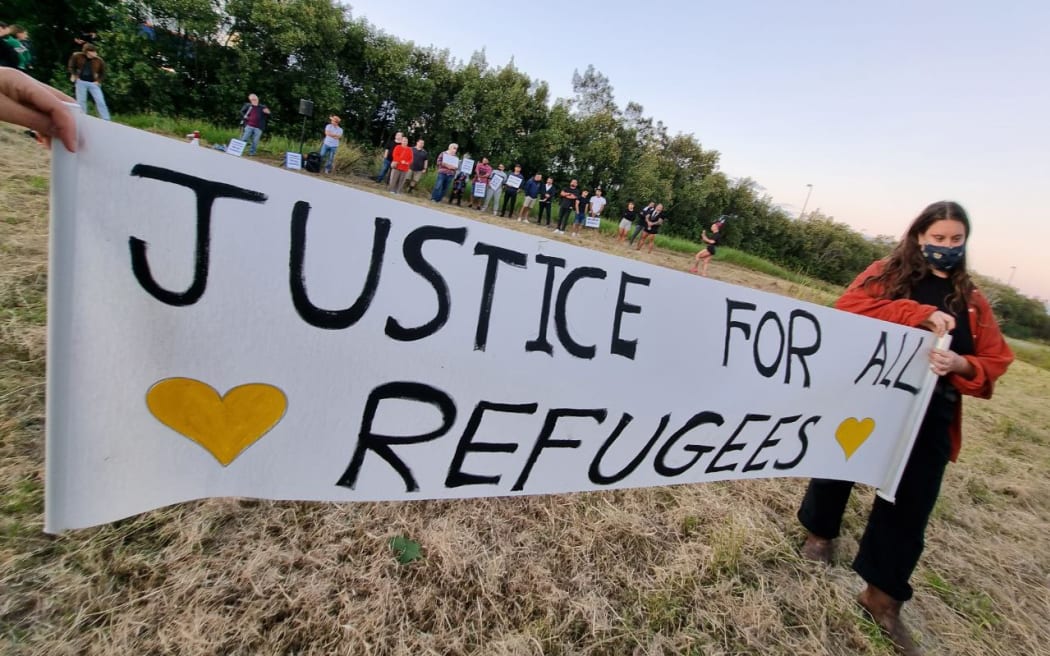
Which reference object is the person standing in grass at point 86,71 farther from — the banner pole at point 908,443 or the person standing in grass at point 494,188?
the banner pole at point 908,443

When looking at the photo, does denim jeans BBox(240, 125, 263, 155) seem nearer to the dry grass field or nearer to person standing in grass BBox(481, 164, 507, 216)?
person standing in grass BBox(481, 164, 507, 216)

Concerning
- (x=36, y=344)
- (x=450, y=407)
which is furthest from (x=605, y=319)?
(x=36, y=344)

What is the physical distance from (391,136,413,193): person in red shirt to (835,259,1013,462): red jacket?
11.4 meters

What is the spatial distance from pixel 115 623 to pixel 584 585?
140 centimetres

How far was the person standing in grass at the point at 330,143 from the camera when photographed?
11367 millimetres

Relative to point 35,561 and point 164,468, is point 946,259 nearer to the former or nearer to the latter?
point 164,468

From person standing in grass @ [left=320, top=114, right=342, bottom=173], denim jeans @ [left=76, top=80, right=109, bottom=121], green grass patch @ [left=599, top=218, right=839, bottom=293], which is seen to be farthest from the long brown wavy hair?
green grass patch @ [left=599, top=218, right=839, bottom=293]

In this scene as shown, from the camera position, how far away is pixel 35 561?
1.32 metres

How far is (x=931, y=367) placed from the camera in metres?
1.73

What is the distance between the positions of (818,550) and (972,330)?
3.79ft

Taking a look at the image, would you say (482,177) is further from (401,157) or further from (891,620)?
(891,620)

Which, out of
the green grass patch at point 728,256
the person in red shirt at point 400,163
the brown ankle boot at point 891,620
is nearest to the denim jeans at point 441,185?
the person in red shirt at point 400,163

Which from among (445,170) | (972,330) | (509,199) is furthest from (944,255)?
(509,199)

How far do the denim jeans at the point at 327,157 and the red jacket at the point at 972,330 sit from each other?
1250 cm
